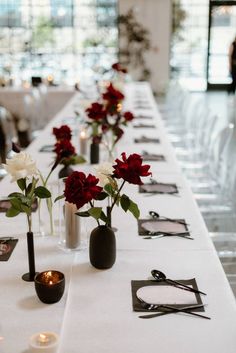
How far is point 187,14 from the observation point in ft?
40.6

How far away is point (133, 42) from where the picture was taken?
11.7 meters

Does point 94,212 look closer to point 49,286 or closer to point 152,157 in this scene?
point 49,286

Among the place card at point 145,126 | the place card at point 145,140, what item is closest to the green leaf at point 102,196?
the place card at point 145,140

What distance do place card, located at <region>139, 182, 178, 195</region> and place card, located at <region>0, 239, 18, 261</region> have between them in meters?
0.99

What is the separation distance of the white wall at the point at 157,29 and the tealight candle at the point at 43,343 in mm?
10845

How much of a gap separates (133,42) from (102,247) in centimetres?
1024

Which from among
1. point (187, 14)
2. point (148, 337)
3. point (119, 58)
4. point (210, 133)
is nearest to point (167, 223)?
point (148, 337)

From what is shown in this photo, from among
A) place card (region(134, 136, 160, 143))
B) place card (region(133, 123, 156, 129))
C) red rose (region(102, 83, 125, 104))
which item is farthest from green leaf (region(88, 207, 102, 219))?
place card (region(133, 123, 156, 129))

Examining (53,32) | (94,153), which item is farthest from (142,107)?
(53,32)

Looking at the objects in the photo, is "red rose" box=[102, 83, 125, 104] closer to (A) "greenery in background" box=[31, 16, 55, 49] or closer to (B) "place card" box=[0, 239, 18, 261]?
(B) "place card" box=[0, 239, 18, 261]

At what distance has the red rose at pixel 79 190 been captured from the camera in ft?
5.84

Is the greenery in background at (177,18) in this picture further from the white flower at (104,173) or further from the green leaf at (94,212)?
the green leaf at (94,212)

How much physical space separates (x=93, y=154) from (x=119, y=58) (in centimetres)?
860

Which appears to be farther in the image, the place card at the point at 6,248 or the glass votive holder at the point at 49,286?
the place card at the point at 6,248
